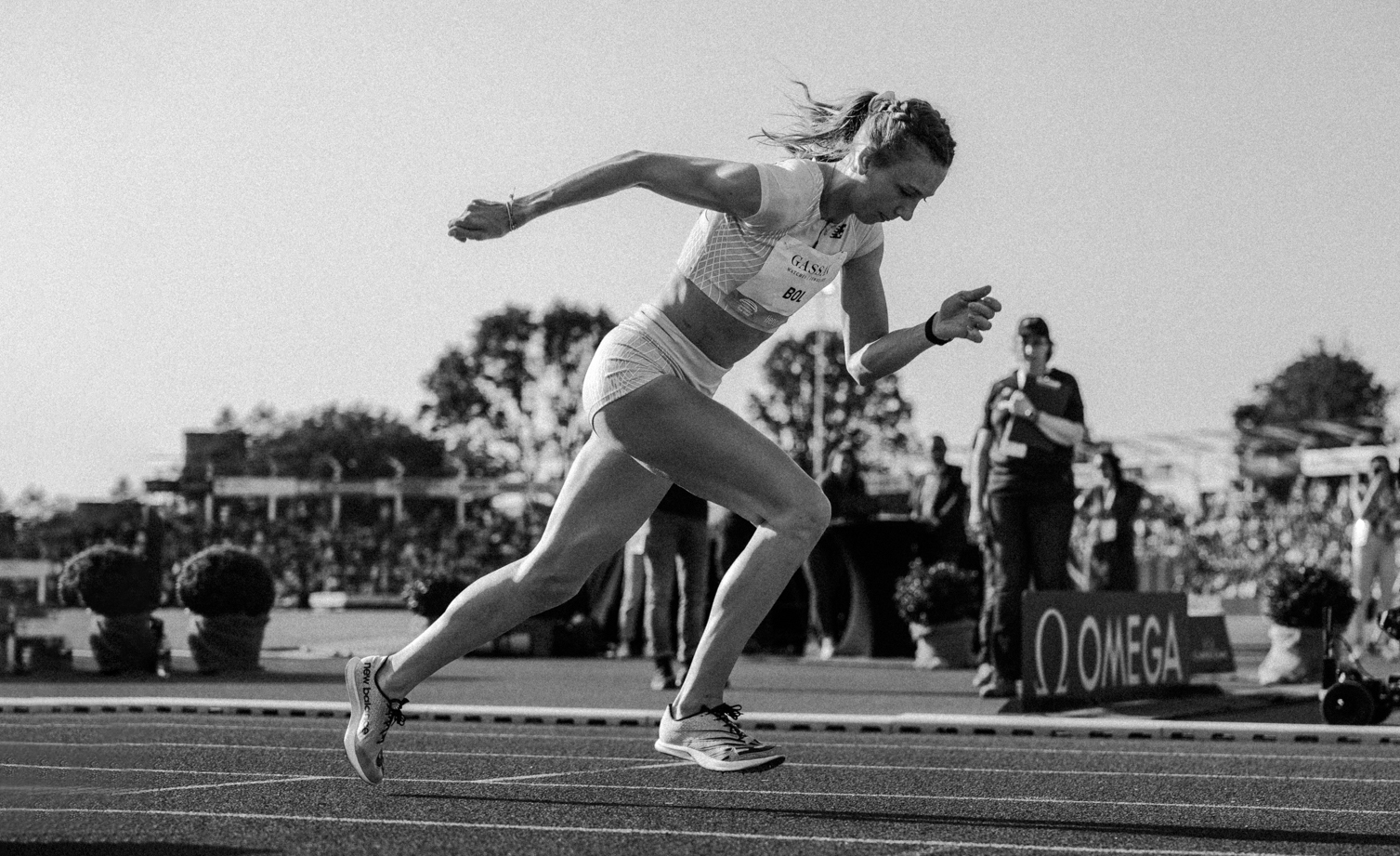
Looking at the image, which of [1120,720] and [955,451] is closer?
[1120,720]

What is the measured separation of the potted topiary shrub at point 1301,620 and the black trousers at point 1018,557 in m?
3.73

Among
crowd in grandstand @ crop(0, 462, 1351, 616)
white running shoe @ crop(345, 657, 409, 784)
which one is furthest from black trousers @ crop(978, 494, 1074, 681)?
crowd in grandstand @ crop(0, 462, 1351, 616)

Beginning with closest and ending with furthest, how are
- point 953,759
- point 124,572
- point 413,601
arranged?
point 953,759 < point 124,572 < point 413,601

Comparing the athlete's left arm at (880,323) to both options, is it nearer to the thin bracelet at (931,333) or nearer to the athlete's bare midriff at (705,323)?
the thin bracelet at (931,333)

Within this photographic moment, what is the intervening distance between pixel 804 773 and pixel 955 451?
63411 mm

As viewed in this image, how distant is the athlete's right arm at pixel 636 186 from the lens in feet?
15.8

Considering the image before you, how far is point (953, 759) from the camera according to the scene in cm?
679

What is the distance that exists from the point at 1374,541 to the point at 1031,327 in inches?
318

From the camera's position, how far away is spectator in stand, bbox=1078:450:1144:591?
15.9 metres

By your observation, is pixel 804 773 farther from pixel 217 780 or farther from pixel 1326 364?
pixel 1326 364

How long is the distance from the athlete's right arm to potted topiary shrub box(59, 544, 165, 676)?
31.7ft

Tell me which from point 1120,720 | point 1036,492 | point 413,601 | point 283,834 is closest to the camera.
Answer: point 283,834

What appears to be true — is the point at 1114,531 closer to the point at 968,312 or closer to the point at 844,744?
the point at 844,744

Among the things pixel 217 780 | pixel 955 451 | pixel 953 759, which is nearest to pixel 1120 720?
pixel 953 759
